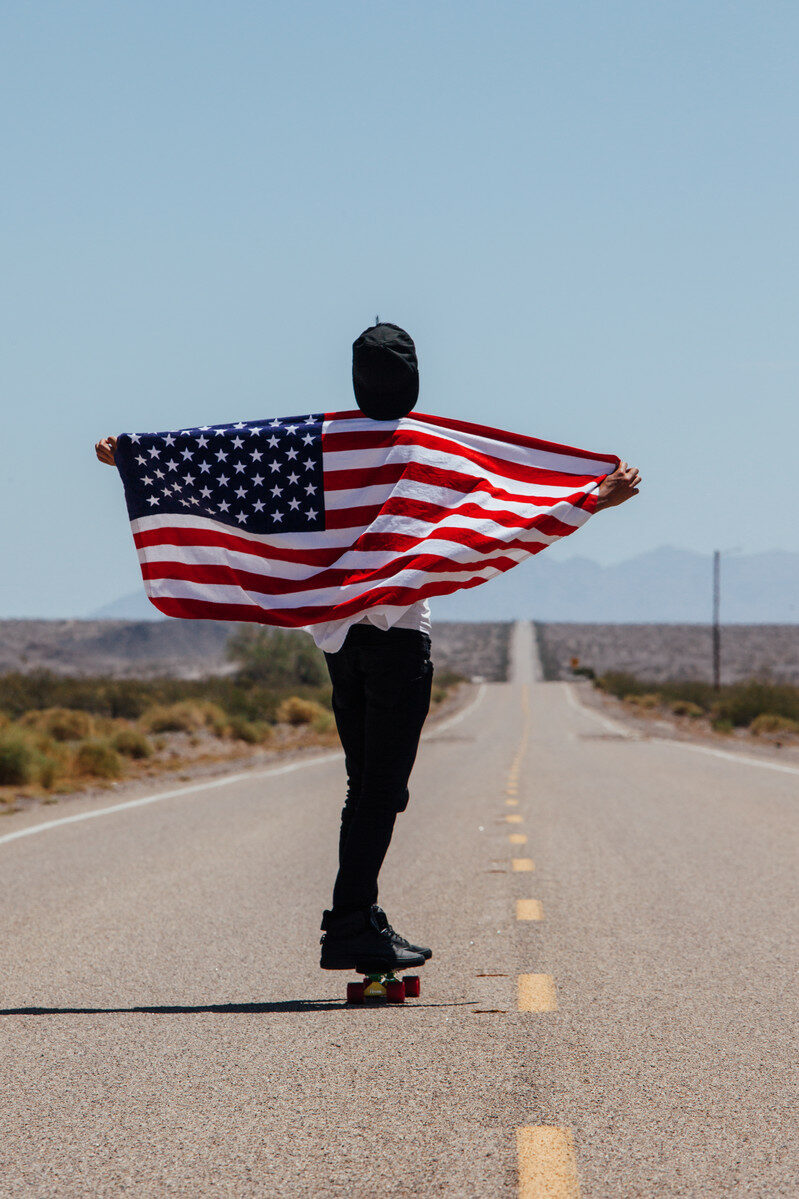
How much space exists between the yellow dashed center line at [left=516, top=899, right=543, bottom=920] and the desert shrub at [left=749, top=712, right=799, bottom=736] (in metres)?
35.1

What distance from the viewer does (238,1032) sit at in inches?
183

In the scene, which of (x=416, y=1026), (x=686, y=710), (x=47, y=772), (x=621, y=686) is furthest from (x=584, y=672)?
(x=416, y=1026)

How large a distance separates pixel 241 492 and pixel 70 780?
50.1ft

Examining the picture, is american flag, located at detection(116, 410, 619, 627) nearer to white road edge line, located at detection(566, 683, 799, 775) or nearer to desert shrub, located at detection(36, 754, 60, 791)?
desert shrub, located at detection(36, 754, 60, 791)

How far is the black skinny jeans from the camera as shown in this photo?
5.15 meters

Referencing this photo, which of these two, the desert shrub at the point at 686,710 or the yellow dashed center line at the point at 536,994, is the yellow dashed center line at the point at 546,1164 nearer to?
the yellow dashed center line at the point at 536,994

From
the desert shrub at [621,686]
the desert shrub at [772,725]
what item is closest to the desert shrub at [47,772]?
the desert shrub at [772,725]

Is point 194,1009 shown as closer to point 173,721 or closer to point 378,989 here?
point 378,989

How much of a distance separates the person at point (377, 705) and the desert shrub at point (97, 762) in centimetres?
1641

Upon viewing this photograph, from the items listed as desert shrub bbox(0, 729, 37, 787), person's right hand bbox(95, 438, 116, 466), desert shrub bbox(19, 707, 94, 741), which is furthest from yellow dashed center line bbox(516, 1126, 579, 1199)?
desert shrub bbox(19, 707, 94, 741)

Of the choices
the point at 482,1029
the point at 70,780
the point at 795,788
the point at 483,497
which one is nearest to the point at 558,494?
the point at 483,497

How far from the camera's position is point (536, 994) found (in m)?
5.17

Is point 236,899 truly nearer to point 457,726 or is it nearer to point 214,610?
point 214,610

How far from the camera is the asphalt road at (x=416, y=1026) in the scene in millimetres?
3355
